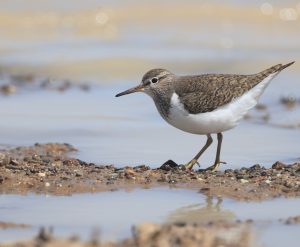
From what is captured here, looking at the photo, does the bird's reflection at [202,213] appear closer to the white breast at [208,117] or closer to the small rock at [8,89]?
the white breast at [208,117]

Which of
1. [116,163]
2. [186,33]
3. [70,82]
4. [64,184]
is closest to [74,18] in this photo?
[186,33]

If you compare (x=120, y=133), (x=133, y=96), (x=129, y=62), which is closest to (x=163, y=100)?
(x=120, y=133)

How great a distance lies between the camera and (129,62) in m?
15.5

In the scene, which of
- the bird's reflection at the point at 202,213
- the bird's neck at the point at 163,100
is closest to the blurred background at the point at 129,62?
the bird's neck at the point at 163,100

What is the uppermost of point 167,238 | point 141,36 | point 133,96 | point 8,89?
point 141,36

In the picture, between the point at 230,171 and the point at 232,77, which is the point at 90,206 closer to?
the point at 230,171

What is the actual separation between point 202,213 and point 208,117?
6.42ft

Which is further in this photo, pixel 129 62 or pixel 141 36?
pixel 141 36

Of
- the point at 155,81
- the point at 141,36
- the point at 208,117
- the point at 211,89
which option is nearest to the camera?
the point at 208,117

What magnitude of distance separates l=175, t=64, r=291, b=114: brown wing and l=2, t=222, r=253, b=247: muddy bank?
2.76m

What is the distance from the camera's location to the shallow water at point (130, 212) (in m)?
6.18

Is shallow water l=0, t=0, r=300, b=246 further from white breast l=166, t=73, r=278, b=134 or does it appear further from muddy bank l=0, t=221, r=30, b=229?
white breast l=166, t=73, r=278, b=134

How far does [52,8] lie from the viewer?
63.6ft

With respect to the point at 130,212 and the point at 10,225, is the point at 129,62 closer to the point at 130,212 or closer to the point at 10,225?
the point at 130,212
